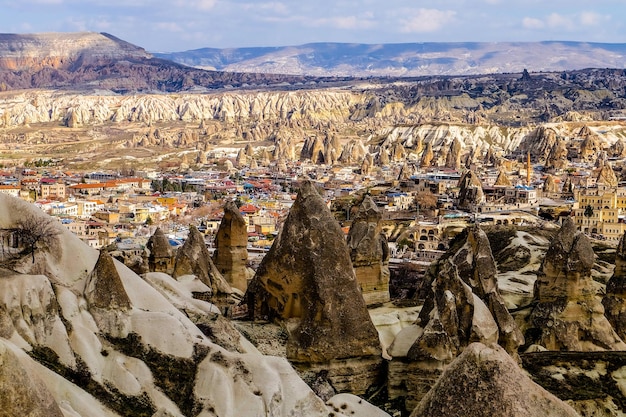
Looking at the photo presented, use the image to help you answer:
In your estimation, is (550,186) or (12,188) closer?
(12,188)

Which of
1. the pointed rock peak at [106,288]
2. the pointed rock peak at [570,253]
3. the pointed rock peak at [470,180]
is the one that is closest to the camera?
the pointed rock peak at [106,288]

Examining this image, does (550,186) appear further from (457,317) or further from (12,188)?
(457,317)

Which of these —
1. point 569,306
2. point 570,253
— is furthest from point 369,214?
point 569,306

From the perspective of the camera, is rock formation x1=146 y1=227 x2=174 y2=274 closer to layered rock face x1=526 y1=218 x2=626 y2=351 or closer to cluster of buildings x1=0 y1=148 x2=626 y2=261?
layered rock face x1=526 y1=218 x2=626 y2=351

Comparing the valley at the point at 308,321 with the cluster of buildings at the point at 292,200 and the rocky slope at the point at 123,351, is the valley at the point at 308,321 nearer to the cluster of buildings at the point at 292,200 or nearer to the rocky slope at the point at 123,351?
the rocky slope at the point at 123,351

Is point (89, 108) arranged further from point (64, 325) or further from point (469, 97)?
point (64, 325)

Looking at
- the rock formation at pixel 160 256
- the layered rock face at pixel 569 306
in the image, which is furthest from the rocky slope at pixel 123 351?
the layered rock face at pixel 569 306

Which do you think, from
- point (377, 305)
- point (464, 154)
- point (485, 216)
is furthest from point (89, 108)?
point (377, 305)
